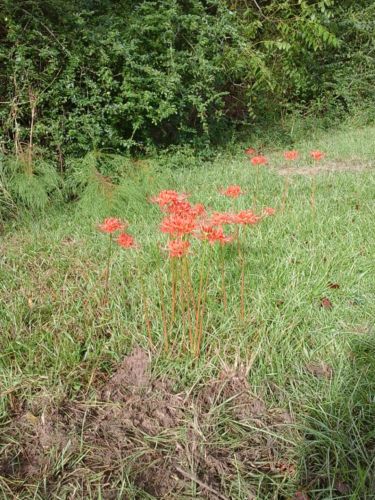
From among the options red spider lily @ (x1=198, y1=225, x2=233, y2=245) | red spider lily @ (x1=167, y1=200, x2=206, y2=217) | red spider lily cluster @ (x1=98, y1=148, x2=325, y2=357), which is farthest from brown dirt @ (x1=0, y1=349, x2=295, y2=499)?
red spider lily @ (x1=167, y1=200, x2=206, y2=217)

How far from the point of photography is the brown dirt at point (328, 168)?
4.88 m

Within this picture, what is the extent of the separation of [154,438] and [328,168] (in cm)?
427

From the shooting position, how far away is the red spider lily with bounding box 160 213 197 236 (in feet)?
5.08

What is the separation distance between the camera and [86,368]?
1.83m

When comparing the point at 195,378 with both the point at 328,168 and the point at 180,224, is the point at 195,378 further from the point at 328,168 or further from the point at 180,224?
the point at 328,168

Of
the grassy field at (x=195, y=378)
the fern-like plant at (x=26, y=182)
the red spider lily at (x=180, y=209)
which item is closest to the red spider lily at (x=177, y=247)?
the red spider lily at (x=180, y=209)

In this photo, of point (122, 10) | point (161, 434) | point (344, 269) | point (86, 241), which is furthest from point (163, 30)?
point (161, 434)

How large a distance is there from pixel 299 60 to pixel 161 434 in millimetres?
8107

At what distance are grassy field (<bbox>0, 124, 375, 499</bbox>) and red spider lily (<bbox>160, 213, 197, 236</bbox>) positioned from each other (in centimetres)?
48

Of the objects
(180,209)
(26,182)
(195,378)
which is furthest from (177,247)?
(26,182)

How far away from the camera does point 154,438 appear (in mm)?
1551

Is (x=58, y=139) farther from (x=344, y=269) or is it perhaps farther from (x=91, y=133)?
(x=344, y=269)

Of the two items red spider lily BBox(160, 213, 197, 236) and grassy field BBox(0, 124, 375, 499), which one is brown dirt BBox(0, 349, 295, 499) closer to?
grassy field BBox(0, 124, 375, 499)

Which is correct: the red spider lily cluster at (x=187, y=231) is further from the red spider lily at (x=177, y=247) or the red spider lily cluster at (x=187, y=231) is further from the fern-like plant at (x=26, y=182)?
the fern-like plant at (x=26, y=182)
